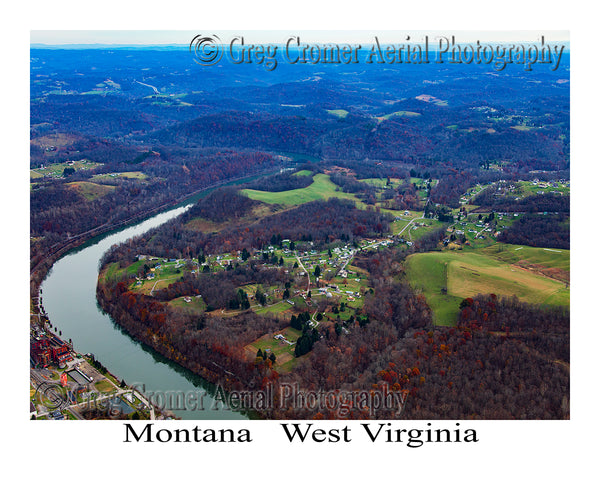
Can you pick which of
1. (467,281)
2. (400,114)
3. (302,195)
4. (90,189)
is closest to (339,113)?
(400,114)

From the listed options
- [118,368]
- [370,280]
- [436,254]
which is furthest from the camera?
[436,254]

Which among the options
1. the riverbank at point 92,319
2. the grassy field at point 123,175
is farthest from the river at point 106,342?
the grassy field at point 123,175

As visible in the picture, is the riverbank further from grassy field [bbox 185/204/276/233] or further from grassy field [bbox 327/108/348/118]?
grassy field [bbox 327/108/348/118]

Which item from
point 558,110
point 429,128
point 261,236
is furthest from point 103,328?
point 558,110

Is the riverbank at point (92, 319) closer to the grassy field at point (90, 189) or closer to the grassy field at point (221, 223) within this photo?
the grassy field at point (221, 223)

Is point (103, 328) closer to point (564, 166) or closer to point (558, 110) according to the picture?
point (564, 166)
